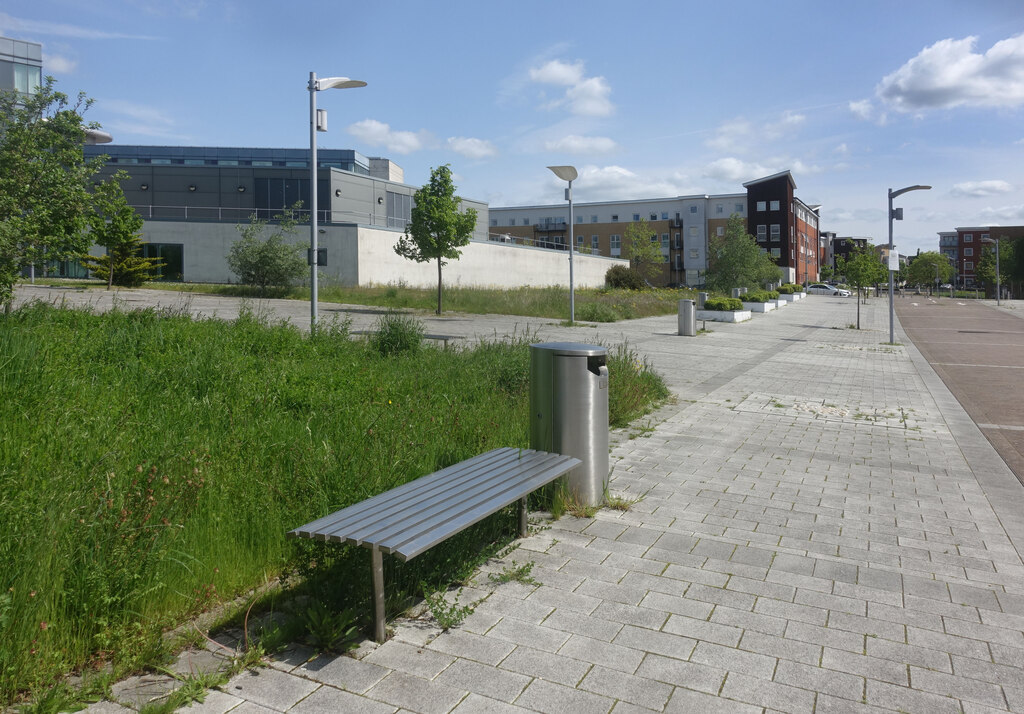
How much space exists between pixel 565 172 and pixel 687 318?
5634mm

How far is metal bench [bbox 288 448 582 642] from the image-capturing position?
123 inches

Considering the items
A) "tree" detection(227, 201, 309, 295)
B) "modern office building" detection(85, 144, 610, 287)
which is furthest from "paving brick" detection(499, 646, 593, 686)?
"modern office building" detection(85, 144, 610, 287)

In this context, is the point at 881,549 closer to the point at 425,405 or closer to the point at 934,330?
the point at 425,405

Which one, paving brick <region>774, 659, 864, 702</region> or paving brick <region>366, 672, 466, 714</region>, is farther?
paving brick <region>774, 659, 864, 702</region>

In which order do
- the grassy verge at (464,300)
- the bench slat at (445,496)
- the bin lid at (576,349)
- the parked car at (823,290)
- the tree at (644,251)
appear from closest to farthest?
the bench slat at (445,496)
the bin lid at (576,349)
the grassy verge at (464,300)
the tree at (644,251)
the parked car at (823,290)

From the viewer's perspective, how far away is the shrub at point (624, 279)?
63.0 m

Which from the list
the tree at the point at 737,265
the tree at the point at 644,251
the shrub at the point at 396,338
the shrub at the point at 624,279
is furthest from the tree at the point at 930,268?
the shrub at the point at 396,338

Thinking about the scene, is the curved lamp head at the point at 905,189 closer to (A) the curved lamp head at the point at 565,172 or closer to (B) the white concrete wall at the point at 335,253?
(A) the curved lamp head at the point at 565,172

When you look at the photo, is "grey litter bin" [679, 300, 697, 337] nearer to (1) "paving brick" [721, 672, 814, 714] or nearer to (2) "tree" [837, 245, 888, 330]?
(2) "tree" [837, 245, 888, 330]

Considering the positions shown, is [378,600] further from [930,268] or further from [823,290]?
[930,268]

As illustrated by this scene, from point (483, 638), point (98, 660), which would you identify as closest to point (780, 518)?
point (483, 638)

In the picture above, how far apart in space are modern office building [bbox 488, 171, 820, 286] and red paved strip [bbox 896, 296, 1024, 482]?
5482 centimetres

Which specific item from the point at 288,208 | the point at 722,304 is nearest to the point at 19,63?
the point at 288,208

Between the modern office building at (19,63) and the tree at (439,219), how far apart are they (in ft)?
89.2
